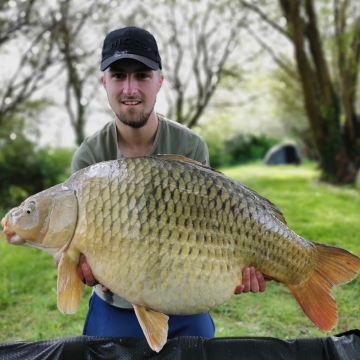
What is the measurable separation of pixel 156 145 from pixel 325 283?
75cm

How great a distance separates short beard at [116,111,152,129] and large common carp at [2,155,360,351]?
0.94 ft

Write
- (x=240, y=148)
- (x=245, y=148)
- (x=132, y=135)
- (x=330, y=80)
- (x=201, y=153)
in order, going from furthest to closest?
1. (x=245, y=148)
2. (x=240, y=148)
3. (x=330, y=80)
4. (x=201, y=153)
5. (x=132, y=135)

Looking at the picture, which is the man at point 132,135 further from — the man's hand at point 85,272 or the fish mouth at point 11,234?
the fish mouth at point 11,234

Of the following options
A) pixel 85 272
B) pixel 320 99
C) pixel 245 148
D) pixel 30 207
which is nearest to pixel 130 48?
pixel 30 207

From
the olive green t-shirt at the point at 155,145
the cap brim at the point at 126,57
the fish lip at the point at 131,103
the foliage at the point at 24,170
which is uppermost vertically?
the cap brim at the point at 126,57

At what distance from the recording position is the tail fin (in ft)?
4.30

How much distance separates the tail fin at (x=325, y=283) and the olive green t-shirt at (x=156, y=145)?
24.4 inches

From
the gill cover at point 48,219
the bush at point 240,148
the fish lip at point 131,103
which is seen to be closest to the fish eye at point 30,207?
the gill cover at point 48,219

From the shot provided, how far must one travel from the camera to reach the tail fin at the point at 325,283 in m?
1.31

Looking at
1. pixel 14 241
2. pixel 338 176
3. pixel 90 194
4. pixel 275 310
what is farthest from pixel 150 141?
pixel 338 176

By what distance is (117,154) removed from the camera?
5.48ft

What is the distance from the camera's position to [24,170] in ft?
25.4

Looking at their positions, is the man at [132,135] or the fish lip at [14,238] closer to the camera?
the fish lip at [14,238]

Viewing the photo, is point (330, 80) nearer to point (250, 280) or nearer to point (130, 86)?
point (130, 86)
